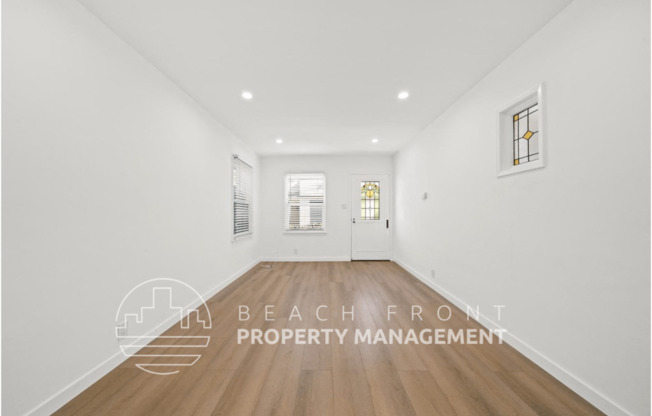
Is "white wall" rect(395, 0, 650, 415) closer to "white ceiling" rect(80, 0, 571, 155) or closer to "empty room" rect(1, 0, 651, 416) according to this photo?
"empty room" rect(1, 0, 651, 416)

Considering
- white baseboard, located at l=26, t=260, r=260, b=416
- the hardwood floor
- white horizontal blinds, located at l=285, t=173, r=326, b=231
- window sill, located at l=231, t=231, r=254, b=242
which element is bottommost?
the hardwood floor

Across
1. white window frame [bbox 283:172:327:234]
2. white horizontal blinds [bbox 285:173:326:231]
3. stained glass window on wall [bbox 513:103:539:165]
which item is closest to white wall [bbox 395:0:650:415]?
stained glass window on wall [bbox 513:103:539:165]

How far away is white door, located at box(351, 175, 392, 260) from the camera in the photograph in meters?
Answer: 6.12

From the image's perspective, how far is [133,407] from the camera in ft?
4.96

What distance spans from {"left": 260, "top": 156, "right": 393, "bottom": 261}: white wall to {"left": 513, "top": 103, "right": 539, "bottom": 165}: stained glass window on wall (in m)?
3.83

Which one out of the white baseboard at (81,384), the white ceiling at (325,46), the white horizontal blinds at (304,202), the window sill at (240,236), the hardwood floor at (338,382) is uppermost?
the white ceiling at (325,46)

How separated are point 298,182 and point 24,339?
5121mm

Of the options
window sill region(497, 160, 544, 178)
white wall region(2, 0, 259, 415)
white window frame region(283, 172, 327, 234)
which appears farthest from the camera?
white window frame region(283, 172, 327, 234)

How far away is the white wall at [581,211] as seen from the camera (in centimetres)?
133

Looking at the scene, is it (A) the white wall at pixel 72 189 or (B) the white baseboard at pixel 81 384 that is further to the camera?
(B) the white baseboard at pixel 81 384

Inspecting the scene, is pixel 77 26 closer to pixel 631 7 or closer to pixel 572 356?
pixel 631 7

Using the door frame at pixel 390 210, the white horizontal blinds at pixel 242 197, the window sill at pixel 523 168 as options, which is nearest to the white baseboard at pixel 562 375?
the window sill at pixel 523 168

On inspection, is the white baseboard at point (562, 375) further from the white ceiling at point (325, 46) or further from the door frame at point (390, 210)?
the door frame at point (390, 210)

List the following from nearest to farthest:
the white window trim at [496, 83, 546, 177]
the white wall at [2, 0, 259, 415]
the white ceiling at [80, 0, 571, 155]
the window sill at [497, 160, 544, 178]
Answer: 1. the white wall at [2, 0, 259, 415]
2. the white ceiling at [80, 0, 571, 155]
3. the window sill at [497, 160, 544, 178]
4. the white window trim at [496, 83, 546, 177]
